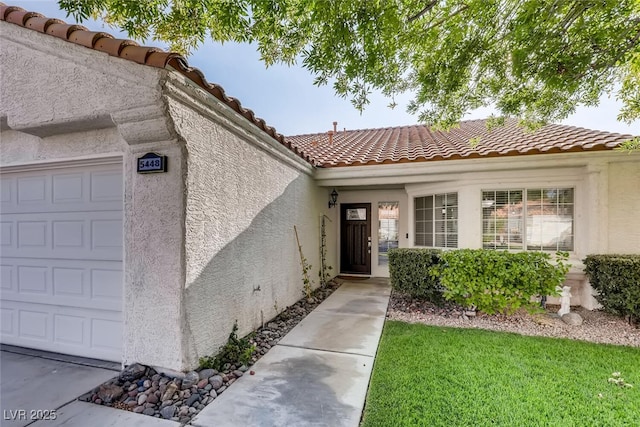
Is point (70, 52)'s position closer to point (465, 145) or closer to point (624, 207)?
point (465, 145)

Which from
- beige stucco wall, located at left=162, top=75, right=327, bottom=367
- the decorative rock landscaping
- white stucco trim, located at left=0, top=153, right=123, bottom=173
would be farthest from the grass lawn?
white stucco trim, located at left=0, top=153, right=123, bottom=173

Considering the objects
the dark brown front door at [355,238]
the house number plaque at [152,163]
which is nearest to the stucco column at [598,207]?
the dark brown front door at [355,238]

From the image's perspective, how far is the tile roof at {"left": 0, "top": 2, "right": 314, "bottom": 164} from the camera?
340 cm

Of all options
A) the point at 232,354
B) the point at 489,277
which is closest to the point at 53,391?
the point at 232,354

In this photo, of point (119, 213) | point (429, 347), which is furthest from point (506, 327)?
point (119, 213)

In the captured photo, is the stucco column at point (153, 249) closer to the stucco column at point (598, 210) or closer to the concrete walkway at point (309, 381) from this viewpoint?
the concrete walkway at point (309, 381)

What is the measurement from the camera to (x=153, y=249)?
3830 millimetres

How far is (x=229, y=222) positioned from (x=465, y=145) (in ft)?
24.5

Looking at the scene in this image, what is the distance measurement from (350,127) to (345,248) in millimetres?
7258

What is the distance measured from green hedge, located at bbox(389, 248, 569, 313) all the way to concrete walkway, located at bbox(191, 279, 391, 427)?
1.70 metres

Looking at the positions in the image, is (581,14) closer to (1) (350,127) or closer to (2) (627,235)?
(2) (627,235)

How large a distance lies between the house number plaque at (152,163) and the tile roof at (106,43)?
1123 millimetres

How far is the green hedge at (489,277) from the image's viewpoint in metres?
5.93

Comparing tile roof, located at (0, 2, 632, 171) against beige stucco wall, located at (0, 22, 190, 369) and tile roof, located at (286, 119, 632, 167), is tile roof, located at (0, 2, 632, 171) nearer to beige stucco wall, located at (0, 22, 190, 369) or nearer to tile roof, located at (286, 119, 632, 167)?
tile roof, located at (286, 119, 632, 167)
